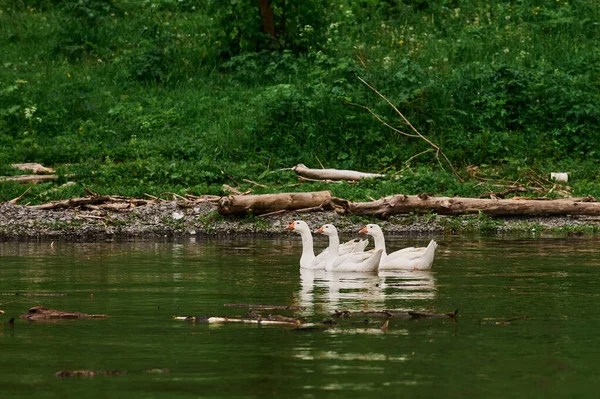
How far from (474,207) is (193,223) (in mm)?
5138

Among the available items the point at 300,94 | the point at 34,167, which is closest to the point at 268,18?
the point at 300,94

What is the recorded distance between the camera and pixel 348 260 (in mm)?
17812

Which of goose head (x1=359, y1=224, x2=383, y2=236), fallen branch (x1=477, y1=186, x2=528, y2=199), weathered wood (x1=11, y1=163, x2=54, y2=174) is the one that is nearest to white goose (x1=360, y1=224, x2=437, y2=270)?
goose head (x1=359, y1=224, x2=383, y2=236)

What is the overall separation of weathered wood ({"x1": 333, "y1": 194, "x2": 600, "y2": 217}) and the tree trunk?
9.22 m

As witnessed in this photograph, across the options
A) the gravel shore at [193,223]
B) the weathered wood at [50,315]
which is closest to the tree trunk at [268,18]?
the gravel shore at [193,223]

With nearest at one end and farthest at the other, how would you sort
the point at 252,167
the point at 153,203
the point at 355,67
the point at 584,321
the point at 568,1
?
the point at 584,321
the point at 153,203
the point at 252,167
the point at 355,67
the point at 568,1

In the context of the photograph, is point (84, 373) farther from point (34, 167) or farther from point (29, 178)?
point (34, 167)

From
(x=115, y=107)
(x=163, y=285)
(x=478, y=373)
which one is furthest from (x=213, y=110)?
(x=478, y=373)

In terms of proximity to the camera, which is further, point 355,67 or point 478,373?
point 355,67

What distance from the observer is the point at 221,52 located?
32.6 m

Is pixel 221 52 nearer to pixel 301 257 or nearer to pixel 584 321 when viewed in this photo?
pixel 301 257

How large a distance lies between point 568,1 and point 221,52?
965cm

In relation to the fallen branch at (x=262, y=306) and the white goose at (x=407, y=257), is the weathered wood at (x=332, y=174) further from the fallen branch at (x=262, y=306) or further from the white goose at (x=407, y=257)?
the fallen branch at (x=262, y=306)

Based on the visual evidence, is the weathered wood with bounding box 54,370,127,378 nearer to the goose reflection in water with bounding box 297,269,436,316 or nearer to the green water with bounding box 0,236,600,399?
the green water with bounding box 0,236,600,399
